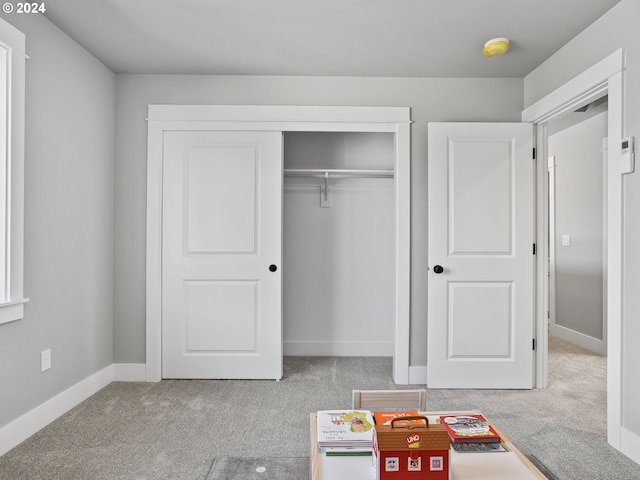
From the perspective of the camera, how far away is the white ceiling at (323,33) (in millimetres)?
2439

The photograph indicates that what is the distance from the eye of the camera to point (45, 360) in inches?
102

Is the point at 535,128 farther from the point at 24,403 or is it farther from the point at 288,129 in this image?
the point at 24,403

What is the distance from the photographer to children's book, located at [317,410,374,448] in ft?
4.33

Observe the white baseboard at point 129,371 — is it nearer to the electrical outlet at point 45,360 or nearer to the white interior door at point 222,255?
the white interior door at point 222,255

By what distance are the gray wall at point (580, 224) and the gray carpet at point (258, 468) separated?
3661mm

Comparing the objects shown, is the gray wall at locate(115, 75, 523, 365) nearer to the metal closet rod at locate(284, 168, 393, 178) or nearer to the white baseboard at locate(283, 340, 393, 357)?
the metal closet rod at locate(284, 168, 393, 178)

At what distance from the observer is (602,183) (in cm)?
438

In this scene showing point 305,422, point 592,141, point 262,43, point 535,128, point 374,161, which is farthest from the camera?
point 592,141

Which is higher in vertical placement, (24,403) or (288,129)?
(288,129)

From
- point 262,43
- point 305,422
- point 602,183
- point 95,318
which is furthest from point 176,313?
point 602,183

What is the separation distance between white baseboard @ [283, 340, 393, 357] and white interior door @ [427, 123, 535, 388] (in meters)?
0.90

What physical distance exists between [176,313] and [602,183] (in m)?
4.34

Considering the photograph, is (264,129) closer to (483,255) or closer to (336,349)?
(483,255)

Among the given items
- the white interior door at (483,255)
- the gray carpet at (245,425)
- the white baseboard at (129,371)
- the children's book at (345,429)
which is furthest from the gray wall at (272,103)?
the children's book at (345,429)
